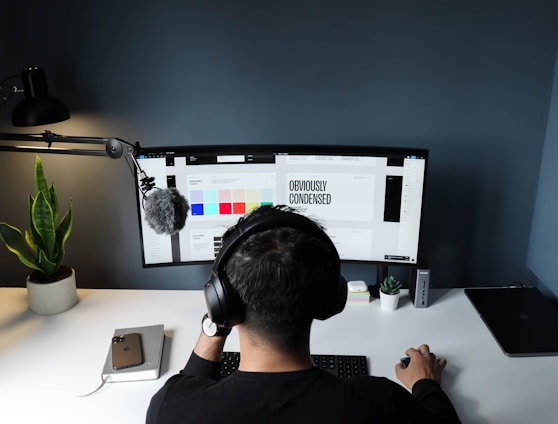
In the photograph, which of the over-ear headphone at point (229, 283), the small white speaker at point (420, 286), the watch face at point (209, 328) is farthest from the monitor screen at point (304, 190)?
the over-ear headphone at point (229, 283)

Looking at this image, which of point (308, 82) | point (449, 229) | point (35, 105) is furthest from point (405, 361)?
point (35, 105)

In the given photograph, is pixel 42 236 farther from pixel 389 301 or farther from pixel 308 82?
pixel 389 301

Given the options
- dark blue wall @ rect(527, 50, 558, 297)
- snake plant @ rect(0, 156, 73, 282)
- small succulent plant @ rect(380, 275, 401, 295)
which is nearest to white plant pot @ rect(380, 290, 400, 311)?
small succulent plant @ rect(380, 275, 401, 295)

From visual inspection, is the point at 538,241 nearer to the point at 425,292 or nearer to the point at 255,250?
the point at 425,292

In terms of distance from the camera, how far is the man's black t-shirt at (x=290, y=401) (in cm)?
98

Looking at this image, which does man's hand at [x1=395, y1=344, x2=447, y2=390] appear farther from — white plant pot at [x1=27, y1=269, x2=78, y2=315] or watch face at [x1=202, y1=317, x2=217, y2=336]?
white plant pot at [x1=27, y1=269, x2=78, y2=315]

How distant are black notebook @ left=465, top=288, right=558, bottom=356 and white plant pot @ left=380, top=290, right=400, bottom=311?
0.83 ft

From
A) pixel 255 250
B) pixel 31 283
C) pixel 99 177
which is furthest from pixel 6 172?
pixel 255 250

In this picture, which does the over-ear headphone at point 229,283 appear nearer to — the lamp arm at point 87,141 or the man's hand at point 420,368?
the man's hand at point 420,368

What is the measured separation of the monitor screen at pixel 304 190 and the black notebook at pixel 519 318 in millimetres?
286

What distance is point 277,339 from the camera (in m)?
1.05

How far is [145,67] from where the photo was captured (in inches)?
77.2

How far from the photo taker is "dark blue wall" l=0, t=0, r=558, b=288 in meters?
1.91

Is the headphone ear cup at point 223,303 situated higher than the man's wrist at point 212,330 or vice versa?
the headphone ear cup at point 223,303
